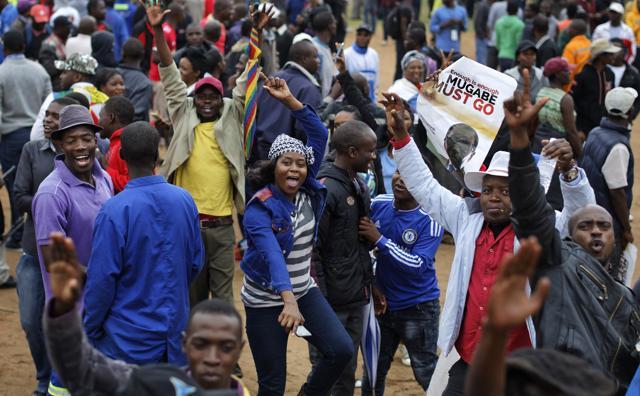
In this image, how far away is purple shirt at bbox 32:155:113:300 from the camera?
5457mm

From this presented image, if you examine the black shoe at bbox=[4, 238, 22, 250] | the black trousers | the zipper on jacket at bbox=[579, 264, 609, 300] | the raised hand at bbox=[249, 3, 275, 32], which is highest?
the raised hand at bbox=[249, 3, 275, 32]

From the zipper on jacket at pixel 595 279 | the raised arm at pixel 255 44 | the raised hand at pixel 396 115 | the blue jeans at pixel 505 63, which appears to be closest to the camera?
the zipper on jacket at pixel 595 279

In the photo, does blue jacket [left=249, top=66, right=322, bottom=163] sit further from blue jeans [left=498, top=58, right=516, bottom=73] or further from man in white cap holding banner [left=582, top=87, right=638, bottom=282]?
blue jeans [left=498, top=58, right=516, bottom=73]

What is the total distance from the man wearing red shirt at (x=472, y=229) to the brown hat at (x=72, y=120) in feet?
5.63

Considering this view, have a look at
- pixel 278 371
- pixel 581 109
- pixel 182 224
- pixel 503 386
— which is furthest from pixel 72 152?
pixel 581 109

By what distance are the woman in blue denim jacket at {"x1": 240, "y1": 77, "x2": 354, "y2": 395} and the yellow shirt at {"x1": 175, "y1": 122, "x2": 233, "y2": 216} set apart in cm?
140

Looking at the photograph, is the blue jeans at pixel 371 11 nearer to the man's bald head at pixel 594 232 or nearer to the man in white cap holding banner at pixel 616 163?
the man in white cap holding banner at pixel 616 163

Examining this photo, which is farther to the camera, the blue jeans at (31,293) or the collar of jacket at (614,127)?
the collar of jacket at (614,127)

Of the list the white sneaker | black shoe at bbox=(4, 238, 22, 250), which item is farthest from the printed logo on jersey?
black shoe at bbox=(4, 238, 22, 250)

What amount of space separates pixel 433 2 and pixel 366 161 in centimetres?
1853

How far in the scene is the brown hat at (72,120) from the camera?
5.71 meters

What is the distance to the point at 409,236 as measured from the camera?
647cm

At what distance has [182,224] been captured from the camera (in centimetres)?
516

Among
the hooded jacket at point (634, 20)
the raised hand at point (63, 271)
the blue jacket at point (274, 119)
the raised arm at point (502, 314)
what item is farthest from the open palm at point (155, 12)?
the hooded jacket at point (634, 20)
